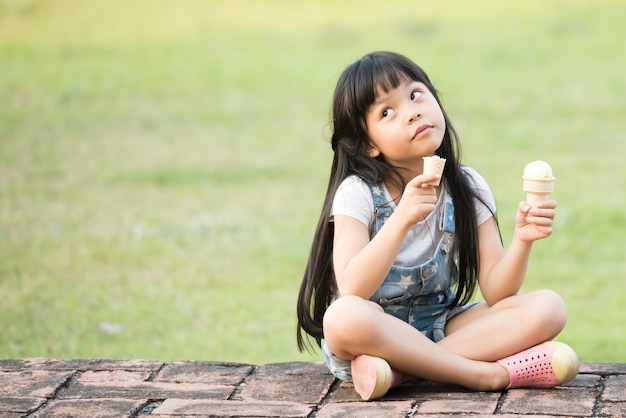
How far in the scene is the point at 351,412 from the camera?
287cm

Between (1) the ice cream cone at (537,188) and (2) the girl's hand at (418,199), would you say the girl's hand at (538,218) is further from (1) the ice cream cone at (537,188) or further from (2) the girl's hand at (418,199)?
(2) the girl's hand at (418,199)

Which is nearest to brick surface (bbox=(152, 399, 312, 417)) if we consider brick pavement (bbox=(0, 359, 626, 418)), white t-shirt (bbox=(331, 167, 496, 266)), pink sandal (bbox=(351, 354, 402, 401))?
brick pavement (bbox=(0, 359, 626, 418))

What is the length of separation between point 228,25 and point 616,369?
11.4 m

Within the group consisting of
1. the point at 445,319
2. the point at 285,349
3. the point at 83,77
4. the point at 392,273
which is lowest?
the point at 285,349

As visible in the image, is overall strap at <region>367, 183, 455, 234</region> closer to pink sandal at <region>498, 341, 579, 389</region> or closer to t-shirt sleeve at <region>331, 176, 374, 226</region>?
t-shirt sleeve at <region>331, 176, 374, 226</region>

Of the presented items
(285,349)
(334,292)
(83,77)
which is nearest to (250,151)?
(83,77)

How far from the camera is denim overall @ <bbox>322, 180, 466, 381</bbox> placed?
312 cm

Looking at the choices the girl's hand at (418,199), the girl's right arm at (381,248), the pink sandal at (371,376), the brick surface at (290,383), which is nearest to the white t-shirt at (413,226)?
the girl's right arm at (381,248)

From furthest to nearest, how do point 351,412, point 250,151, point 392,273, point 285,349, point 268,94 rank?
point 268,94
point 250,151
point 285,349
point 392,273
point 351,412

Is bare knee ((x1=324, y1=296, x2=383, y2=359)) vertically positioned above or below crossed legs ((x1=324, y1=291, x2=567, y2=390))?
above

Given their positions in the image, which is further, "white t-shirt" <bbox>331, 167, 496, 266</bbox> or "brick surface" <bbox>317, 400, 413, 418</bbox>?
"white t-shirt" <bbox>331, 167, 496, 266</bbox>

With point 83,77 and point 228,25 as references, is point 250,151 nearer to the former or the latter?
point 83,77

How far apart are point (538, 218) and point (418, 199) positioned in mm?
334

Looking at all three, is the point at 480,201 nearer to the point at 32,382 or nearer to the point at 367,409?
the point at 367,409
